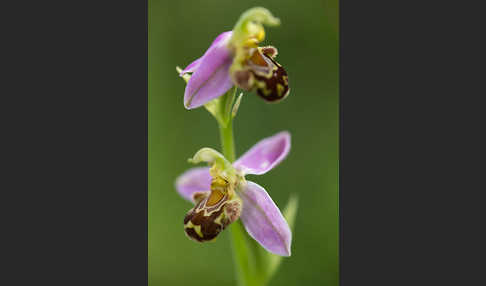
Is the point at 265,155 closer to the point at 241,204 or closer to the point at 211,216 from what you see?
the point at 241,204

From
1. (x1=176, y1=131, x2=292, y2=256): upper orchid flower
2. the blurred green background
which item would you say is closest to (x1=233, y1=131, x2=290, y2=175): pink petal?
(x1=176, y1=131, x2=292, y2=256): upper orchid flower

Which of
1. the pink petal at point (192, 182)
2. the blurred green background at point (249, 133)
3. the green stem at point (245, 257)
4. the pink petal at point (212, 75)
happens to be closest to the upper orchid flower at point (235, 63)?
the pink petal at point (212, 75)

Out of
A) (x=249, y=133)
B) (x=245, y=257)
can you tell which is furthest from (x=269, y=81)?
(x=249, y=133)

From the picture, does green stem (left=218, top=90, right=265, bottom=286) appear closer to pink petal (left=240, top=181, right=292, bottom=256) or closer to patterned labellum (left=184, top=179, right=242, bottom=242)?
pink petal (left=240, top=181, right=292, bottom=256)

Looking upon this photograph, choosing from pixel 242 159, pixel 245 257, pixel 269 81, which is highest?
pixel 269 81
